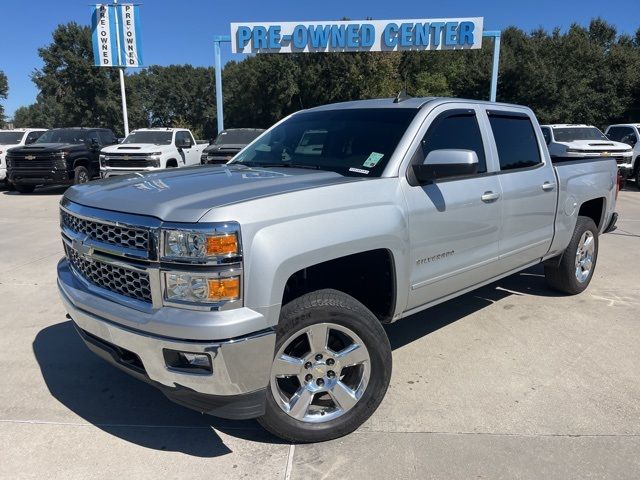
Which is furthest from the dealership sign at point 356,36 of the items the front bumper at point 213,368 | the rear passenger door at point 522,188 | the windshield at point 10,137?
the front bumper at point 213,368

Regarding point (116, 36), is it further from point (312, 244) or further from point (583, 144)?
point (312, 244)

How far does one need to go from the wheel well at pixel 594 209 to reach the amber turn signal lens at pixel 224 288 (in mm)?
4569

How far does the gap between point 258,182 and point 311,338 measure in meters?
Result: 0.94

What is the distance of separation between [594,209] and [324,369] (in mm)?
4332

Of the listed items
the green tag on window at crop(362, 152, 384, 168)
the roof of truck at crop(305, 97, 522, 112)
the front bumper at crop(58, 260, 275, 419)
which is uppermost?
the roof of truck at crop(305, 97, 522, 112)

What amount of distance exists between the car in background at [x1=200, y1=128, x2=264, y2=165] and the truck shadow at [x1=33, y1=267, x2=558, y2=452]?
9.16 metres

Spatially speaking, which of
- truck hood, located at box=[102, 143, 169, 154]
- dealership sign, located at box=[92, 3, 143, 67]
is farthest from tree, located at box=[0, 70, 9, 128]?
truck hood, located at box=[102, 143, 169, 154]

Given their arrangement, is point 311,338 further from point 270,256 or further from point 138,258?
point 138,258

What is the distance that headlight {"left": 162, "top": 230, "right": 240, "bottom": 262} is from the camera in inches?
94.4

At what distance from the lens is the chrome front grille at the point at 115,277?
8.50 feet

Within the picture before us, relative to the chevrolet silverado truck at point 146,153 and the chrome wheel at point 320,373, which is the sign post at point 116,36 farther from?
the chrome wheel at point 320,373

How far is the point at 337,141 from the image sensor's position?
385 centimetres

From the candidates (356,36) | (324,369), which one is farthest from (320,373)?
(356,36)

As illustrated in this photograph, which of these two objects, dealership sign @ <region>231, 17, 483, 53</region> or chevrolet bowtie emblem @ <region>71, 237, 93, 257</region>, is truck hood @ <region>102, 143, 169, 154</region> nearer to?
dealership sign @ <region>231, 17, 483, 53</region>
